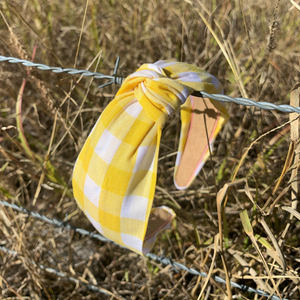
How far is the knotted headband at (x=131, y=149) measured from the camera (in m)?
0.48

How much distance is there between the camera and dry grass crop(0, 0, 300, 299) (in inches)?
31.6

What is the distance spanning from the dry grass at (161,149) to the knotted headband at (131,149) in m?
0.26

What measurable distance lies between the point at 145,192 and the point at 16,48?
52 cm

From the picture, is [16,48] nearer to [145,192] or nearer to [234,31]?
[145,192]

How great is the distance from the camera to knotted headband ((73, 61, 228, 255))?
18.9 inches

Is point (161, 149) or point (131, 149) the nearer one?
point (131, 149)

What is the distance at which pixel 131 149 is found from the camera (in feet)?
1.62

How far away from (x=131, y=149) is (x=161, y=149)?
2.12 ft

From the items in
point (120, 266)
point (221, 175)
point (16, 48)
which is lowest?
point (120, 266)

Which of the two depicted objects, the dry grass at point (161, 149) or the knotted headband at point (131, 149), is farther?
the dry grass at point (161, 149)

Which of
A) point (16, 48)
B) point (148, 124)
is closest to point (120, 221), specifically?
point (148, 124)

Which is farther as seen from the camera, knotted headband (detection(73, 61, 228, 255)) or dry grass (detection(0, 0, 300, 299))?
dry grass (detection(0, 0, 300, 299))

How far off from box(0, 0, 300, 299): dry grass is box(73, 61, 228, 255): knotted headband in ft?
0.84

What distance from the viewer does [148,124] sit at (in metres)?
0.49
